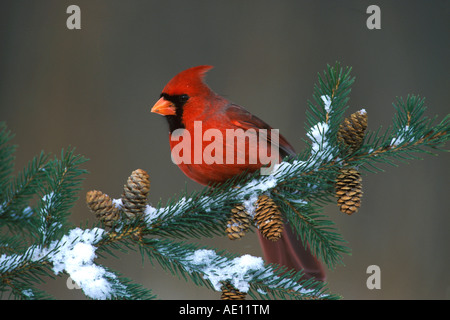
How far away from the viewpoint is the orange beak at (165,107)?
3.18 feet

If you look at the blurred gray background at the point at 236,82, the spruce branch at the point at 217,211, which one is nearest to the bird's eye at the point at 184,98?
the spruce branch at the point at 217,211

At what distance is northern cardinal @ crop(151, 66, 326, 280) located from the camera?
895 millimetres

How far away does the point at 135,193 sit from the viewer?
699mm

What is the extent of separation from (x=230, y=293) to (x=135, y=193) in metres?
0.21

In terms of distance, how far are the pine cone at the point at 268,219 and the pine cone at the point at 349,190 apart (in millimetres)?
100

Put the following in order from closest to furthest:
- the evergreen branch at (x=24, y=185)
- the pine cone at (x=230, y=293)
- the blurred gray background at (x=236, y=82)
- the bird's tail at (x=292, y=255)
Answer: the pine cone at (x=230, y=293)
the evergreen branch at (x=24, y=185)
the bird's tail at (x=292, y=255)
the blurred gray background at (x=236, y=82)

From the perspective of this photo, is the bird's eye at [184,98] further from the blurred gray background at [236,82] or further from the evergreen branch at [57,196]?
the blurred gray background at [236,82]

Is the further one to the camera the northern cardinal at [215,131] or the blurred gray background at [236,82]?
the blurred gray background at [236,82]

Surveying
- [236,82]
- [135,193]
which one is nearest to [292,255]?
[135,193]

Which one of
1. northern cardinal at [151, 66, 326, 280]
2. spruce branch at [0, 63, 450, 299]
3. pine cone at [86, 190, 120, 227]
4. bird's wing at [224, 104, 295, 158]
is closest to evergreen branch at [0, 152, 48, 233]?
spruce branch at [0, 63, 450, 299]

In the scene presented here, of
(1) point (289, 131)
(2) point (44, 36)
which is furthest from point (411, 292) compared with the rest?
(2) point (44, 36)

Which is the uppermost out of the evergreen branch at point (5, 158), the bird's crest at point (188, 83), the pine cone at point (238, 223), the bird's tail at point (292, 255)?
the bird's crest at point (188, 83)

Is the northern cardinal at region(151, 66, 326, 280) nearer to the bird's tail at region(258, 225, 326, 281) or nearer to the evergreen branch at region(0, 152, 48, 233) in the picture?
the bird's tail at region(258, 225, 326, 281)

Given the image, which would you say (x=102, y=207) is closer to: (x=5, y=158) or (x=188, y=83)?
(x=5, y=158)
